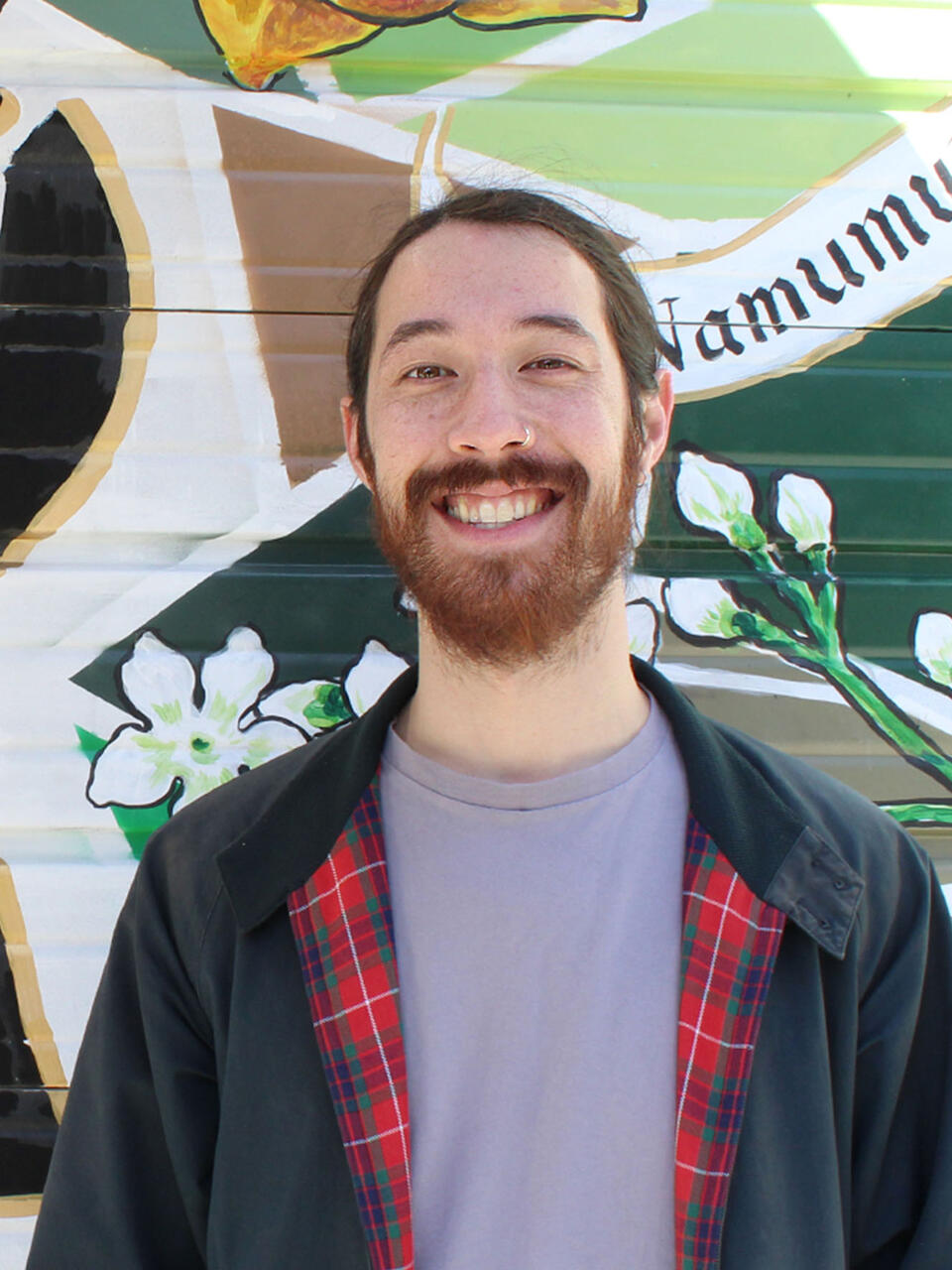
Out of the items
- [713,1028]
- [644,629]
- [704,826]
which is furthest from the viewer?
[644,629]

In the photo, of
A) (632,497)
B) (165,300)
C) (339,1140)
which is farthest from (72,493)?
(339,1140)

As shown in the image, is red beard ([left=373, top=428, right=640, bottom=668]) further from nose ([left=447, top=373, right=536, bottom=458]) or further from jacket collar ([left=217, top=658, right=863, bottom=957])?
jacket collar ([left=217, top=658, right=863, bottom=957])

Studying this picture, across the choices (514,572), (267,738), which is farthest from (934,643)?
(267,738)

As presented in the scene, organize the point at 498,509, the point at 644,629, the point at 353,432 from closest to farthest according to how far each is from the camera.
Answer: the point at 498,509 < the point at 353,432 < the point at 644,629

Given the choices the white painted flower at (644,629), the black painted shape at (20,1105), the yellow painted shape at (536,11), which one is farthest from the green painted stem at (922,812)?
the black painted shape at (20,1105)

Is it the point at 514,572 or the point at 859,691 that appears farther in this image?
the point at 859,691

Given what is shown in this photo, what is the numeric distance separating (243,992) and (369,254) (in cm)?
152

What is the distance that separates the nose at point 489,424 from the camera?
1444mm

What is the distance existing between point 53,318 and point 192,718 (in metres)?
0.91

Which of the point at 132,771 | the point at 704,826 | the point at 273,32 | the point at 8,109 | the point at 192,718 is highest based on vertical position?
the point at 273,32

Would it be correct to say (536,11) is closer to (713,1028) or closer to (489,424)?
(489,424)

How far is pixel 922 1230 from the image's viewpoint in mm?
1262

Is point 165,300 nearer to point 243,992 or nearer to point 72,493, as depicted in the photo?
point 72,493

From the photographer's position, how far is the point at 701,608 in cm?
224
